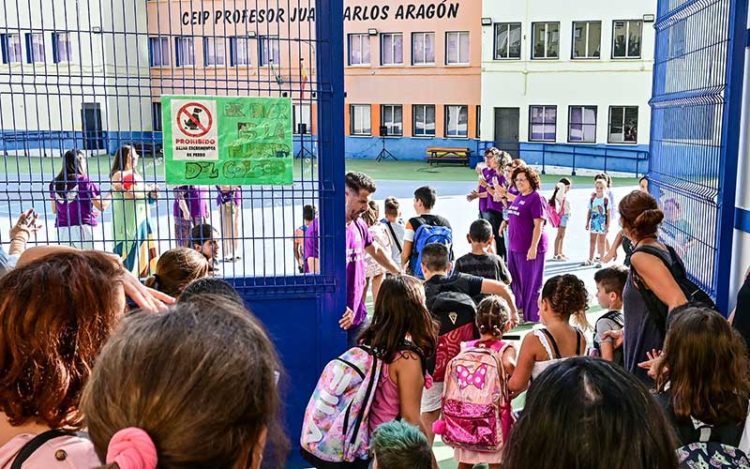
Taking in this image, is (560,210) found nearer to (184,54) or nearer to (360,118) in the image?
(184,54)

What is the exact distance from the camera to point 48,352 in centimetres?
172

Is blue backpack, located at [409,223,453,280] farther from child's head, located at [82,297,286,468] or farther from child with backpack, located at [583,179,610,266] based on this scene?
child's head, located at [82,297,286,468]

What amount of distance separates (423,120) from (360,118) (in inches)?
117

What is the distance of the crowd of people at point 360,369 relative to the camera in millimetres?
1252

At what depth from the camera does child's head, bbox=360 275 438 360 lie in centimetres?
320

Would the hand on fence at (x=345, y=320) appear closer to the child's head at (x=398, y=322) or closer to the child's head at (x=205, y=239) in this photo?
the child's head at (x=205, y=239)

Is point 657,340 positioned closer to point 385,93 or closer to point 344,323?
point 344,323

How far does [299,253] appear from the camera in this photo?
15.3 feet

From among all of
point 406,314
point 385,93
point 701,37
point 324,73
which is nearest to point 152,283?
point 406,314

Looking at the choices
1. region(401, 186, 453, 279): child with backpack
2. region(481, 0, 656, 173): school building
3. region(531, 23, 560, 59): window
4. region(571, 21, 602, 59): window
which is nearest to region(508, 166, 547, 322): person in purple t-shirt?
region(401, 186, 453, 279): child with backpack

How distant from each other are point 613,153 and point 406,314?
25561 mm

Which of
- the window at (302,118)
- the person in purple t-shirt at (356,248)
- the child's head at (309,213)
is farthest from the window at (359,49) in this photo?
the window at (302,118)

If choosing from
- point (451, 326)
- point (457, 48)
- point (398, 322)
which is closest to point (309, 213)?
point (451, 326)

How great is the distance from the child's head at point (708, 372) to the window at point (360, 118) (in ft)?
99.7
